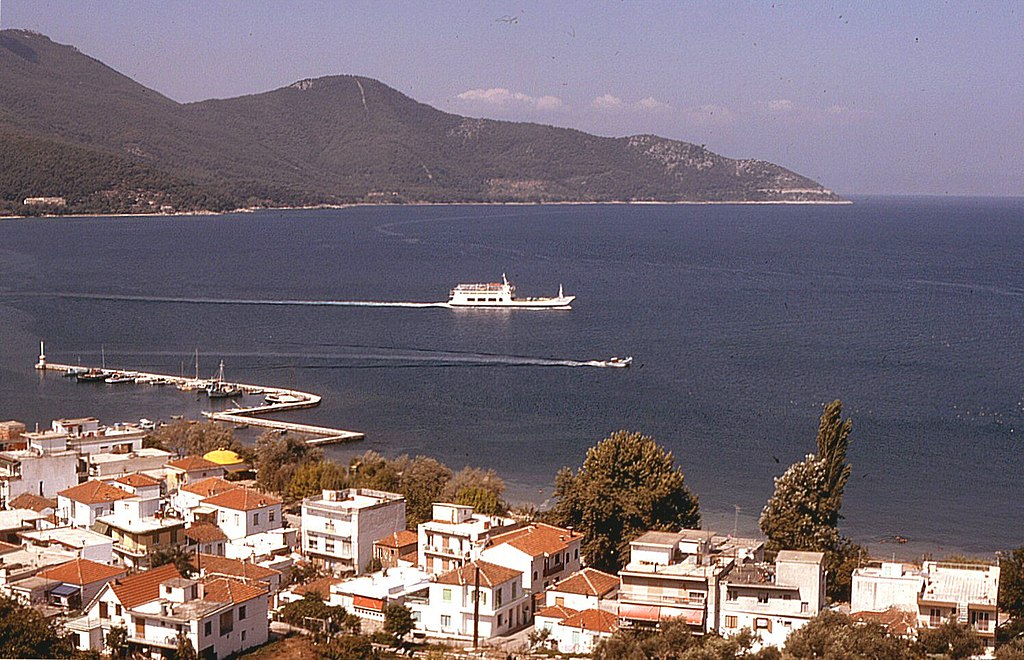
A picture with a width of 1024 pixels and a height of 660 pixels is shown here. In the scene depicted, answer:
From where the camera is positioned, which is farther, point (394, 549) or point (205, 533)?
point (205, 533)

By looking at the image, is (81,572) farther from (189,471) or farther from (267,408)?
(267,408)

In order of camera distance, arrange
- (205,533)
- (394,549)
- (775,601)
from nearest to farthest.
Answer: (775,601), (394,549), (205,533)

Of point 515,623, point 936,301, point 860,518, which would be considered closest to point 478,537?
point 515,623

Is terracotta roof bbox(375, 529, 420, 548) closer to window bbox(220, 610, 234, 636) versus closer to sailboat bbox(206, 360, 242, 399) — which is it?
window bbox(220, 610, 234, 636)

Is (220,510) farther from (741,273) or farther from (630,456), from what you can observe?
(741,273)

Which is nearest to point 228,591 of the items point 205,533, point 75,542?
point 205,533

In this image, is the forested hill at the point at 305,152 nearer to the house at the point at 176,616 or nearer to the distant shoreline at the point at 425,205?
the distant shoreline at the point at 425,205

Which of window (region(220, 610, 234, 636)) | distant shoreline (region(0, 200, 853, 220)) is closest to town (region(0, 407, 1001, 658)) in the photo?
window (region(220, 610, 234, 636))
